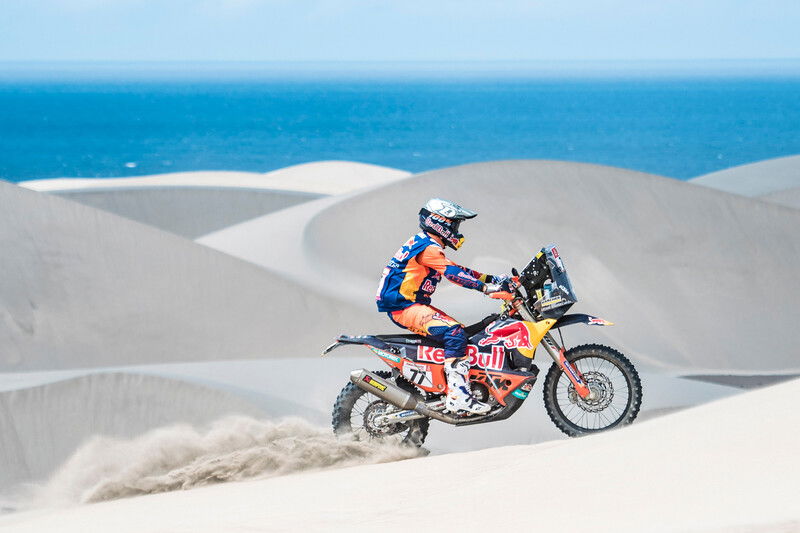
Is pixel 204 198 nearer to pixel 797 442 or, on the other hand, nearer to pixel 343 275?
pixel 343 275

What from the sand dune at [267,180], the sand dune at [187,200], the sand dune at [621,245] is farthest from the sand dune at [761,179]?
the sand dune at [187,200]

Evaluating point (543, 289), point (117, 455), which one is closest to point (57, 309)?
point (117, 455)

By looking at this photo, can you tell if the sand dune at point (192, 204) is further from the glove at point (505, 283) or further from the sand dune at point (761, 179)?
the glove at point (505, 283)

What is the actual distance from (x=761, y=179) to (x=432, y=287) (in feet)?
105

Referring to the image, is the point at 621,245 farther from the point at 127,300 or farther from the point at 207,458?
the point at 207,458

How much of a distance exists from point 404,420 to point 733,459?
3.06 m

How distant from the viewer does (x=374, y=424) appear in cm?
884

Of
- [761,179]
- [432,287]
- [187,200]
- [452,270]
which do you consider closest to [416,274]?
[432,287]

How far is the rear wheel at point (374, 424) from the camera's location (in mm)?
8844

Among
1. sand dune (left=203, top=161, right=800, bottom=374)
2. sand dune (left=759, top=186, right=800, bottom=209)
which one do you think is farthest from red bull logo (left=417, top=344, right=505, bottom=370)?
sand dune (left=759, top=186, right=800, bottom=209)

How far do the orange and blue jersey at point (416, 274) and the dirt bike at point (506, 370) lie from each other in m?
0.31

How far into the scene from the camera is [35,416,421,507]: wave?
28.7ft

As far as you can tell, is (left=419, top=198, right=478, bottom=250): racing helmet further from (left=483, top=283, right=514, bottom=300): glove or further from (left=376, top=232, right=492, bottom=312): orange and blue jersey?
(left=483, top=283, right=514, bottom=300): glove

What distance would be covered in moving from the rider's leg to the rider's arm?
385mm
